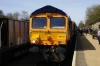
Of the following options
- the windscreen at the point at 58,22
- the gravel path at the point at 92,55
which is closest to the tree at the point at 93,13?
the gravel path at the point at 92,55

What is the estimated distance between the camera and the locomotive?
37.9 ft

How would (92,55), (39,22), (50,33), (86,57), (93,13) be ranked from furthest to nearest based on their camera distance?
(93,13) < (92,55) < (39,22) < (86,57) < (50,33)

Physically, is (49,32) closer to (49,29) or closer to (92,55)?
(49,29)

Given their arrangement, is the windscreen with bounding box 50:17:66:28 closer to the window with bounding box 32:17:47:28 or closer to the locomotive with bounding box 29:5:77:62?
the locomotive with bounding box 29:5:77:62

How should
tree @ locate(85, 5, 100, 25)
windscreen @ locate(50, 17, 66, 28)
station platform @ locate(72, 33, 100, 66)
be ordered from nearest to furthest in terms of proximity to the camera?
station platform @ locate(72, 33, 100, 66) → windscreen @ locate(50, 17, 66, 28) → tree @ locate(85, 5, 100, 25)

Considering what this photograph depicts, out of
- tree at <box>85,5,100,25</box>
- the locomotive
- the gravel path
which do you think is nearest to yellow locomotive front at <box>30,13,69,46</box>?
the locomotive

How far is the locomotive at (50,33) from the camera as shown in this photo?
37.9ft

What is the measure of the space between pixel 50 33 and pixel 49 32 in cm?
8

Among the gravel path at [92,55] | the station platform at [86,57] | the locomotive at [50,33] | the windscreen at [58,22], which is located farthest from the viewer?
the windscreen at [58,22]

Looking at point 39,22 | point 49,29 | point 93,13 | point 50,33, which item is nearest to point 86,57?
point 50,33

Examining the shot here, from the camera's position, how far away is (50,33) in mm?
11773

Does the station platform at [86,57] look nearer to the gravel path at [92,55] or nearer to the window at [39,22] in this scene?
the gravel path at [92,55]

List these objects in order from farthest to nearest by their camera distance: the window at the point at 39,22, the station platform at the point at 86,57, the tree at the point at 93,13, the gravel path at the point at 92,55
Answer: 1. the tree at the point at 93,13
2. the window at the point at 39,22
3. the gravel path at the point at 92,55
4. the station platform at the point at 86,57

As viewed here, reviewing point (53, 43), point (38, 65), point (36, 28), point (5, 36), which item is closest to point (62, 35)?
point (53, 43)
